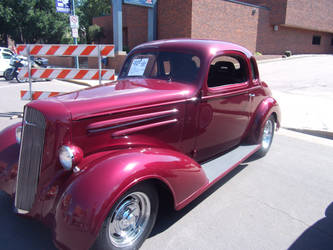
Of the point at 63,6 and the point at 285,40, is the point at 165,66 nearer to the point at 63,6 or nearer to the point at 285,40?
the point at 63,6

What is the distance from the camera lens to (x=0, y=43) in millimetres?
33719

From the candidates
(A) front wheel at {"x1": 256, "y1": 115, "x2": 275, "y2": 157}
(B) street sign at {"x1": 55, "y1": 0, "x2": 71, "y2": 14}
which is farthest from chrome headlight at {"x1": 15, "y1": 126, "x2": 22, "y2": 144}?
(B) street sign at {"x1": 55, "y1": 0, "x2": 71, "y2": 14}

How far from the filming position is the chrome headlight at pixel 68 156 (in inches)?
83.7

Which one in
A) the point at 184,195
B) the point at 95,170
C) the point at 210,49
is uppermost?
the point at 210,49

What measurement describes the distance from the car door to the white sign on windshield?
2.84 ft

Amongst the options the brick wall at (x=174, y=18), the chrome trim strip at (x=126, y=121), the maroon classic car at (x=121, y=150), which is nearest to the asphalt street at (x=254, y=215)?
the maroon classic car at (x=121, y=150)

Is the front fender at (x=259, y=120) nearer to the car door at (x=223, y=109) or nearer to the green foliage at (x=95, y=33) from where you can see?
the car door at (x=223, y=109)

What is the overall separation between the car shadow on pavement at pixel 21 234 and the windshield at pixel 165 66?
2.09 m

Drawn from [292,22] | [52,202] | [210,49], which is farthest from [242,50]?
[292,22]

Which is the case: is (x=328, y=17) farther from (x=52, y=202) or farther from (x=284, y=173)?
(x=52, y=202)

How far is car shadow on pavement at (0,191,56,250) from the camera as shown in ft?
7.80

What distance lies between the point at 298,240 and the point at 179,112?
67.1 inches

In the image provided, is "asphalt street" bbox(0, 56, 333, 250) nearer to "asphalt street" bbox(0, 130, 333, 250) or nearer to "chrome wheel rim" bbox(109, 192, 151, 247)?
"asphalt street" bbox(0, 130, 333, 250)

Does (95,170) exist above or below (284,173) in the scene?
above
